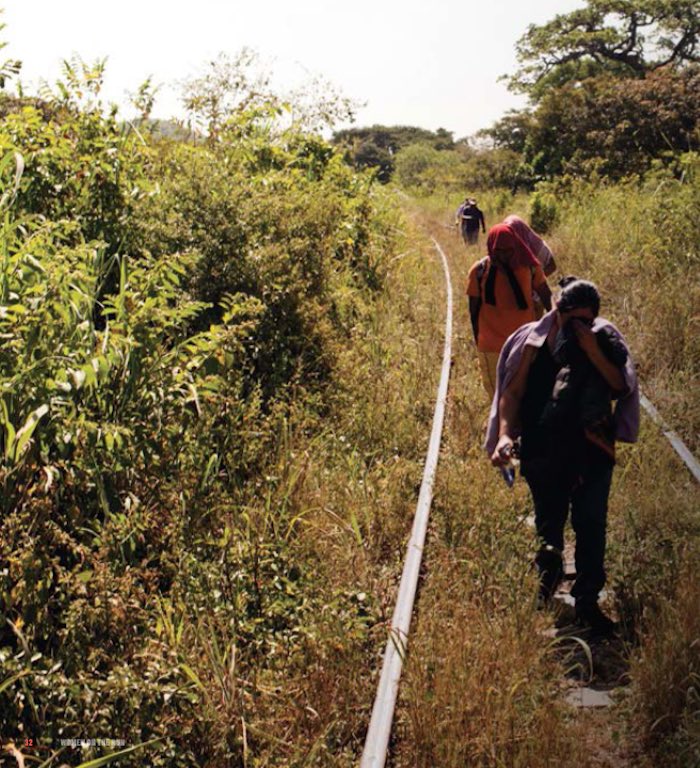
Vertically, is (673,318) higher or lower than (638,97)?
lower

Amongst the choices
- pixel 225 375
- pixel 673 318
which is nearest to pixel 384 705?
pixel 225 375

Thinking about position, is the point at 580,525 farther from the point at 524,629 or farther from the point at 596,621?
the point at 524,629

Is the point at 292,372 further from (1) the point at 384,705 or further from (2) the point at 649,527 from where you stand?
(1) the point at 384,705

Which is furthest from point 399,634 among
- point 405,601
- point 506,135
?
point 506,135

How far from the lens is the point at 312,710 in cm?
374

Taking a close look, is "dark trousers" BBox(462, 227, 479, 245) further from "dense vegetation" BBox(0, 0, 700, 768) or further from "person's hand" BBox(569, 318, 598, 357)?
"person's hand" BBox(569, 318, 598, 357)

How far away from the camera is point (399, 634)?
13.3 ft

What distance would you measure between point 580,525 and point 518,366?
3.03 ft

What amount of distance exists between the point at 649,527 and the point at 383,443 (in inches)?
89.6

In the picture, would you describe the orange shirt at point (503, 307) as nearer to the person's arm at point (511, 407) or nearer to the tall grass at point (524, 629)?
the tall grass at point (524, 629)

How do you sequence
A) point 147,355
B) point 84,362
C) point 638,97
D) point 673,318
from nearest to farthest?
point 84,362, point 147,355, point 673,318, point 638,97

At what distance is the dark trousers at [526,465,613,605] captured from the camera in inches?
187

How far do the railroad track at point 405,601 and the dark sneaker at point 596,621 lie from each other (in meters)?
0.90

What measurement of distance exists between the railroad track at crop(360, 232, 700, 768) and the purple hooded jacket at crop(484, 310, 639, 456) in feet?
2.35
